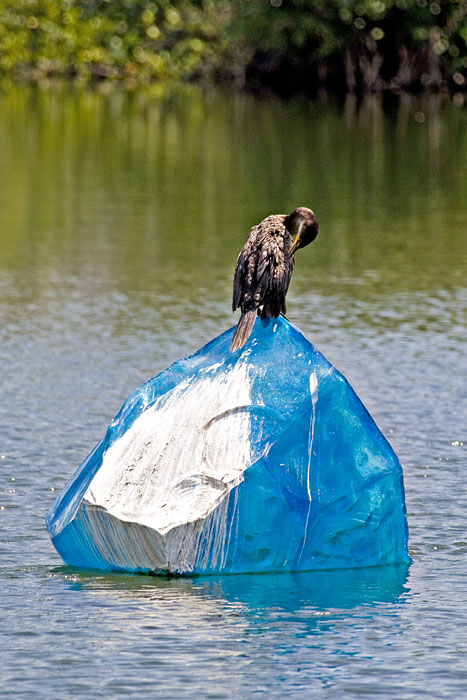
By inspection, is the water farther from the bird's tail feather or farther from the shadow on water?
the bird's tail feather

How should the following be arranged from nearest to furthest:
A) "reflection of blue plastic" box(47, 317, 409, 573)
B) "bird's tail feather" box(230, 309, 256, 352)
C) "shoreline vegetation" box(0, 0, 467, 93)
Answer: "reflection of blue plastic" box(47, 317, 409, 573) → "bird's tail feather" box(230, 309, 256, 352) → "shoreline vegetation" box(0, 0, 467, 93)

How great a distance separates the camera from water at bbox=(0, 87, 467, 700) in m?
6.50

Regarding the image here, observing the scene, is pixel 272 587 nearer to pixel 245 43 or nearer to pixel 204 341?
pixel 204 341

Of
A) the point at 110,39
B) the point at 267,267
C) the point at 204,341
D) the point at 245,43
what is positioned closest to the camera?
the point at 267,267

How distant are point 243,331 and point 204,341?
588 centimetres

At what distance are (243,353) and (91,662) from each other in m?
1.74

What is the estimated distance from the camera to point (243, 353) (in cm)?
738

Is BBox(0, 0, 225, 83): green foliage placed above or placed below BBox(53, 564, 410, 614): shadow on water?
above

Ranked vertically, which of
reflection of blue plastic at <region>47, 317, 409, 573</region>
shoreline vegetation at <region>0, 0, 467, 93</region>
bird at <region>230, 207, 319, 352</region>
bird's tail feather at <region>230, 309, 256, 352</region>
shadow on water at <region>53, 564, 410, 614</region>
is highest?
shoreline vegetation at <region>0, 0, 467, 93</region>

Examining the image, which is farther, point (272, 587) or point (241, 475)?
point (272, 587)

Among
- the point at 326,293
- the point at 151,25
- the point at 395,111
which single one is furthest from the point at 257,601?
the point at 151,25

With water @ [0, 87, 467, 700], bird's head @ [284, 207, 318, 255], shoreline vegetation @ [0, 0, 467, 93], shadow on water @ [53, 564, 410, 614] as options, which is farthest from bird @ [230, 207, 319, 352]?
shoreline vegetation @ [0, 0, 467, 93]

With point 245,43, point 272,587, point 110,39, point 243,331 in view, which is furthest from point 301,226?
point 110,39

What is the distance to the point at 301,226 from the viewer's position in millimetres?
7562
